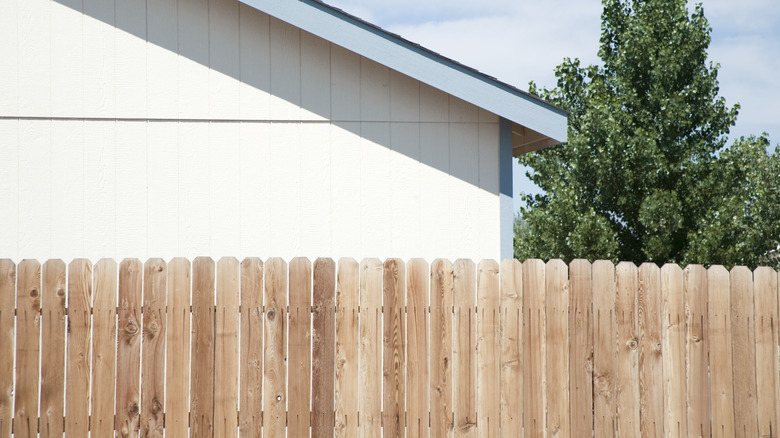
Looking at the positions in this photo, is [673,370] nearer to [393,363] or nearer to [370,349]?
[393,363]

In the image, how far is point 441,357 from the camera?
528 centimetres

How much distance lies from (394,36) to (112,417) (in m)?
3.65

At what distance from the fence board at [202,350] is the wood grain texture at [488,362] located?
6.02 ft

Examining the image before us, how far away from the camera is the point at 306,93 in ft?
21.4

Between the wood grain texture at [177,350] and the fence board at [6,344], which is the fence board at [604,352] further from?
the fence board at [6,344]

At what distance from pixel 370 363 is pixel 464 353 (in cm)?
66

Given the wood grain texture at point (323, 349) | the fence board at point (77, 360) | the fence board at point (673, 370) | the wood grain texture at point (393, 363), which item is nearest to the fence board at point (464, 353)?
the wood grain texture at point (393, 363)

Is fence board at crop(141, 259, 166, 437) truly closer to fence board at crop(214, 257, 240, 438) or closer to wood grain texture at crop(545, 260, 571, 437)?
fence board at crop(214, 257, 240, 438)

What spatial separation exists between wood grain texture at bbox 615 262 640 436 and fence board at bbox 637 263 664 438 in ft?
0.16

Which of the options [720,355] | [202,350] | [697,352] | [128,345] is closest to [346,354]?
[202,350]

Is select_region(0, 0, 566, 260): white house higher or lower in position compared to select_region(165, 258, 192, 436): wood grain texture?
higher

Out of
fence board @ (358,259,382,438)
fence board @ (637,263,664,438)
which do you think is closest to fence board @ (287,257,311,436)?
fence board @ (358,259,382,438)

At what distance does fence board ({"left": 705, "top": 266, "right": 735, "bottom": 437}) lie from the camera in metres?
5.63

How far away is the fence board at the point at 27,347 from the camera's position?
5.05m
